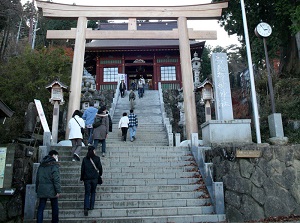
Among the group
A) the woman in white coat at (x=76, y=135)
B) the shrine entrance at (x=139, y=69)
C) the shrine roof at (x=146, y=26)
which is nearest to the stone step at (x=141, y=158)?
the woman in white coat at (x=76, y=135)

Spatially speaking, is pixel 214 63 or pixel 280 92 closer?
pixel 214 63

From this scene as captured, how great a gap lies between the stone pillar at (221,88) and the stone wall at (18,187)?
211 inches

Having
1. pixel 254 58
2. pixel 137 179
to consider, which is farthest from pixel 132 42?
pixel 137 179

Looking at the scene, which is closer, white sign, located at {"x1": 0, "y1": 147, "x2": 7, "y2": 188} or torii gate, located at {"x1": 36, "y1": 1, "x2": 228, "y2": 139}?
white sign, located at {"x1": 0, "y1": 147, "x2": 7, "y2": 188}

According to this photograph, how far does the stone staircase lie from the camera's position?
19.4 ft

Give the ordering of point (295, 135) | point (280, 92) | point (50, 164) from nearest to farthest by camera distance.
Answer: point (50, 164)
point (295, 135)
point (280, 92)

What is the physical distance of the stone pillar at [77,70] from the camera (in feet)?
35.7

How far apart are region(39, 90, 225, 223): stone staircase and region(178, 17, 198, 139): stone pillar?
2029mm

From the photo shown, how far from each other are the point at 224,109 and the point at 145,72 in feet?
64.8

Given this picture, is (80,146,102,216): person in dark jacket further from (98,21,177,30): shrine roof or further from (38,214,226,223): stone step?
(98,21,177,30): shrine roof

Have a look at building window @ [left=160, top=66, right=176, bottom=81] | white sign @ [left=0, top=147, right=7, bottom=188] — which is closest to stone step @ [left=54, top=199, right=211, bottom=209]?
white sign @ [left=0, top=147, right=7, bottom=188]

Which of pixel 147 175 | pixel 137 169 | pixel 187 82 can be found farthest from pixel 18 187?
pixel 187 82

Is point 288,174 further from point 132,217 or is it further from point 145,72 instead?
point 145,72

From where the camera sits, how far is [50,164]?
209 inches
